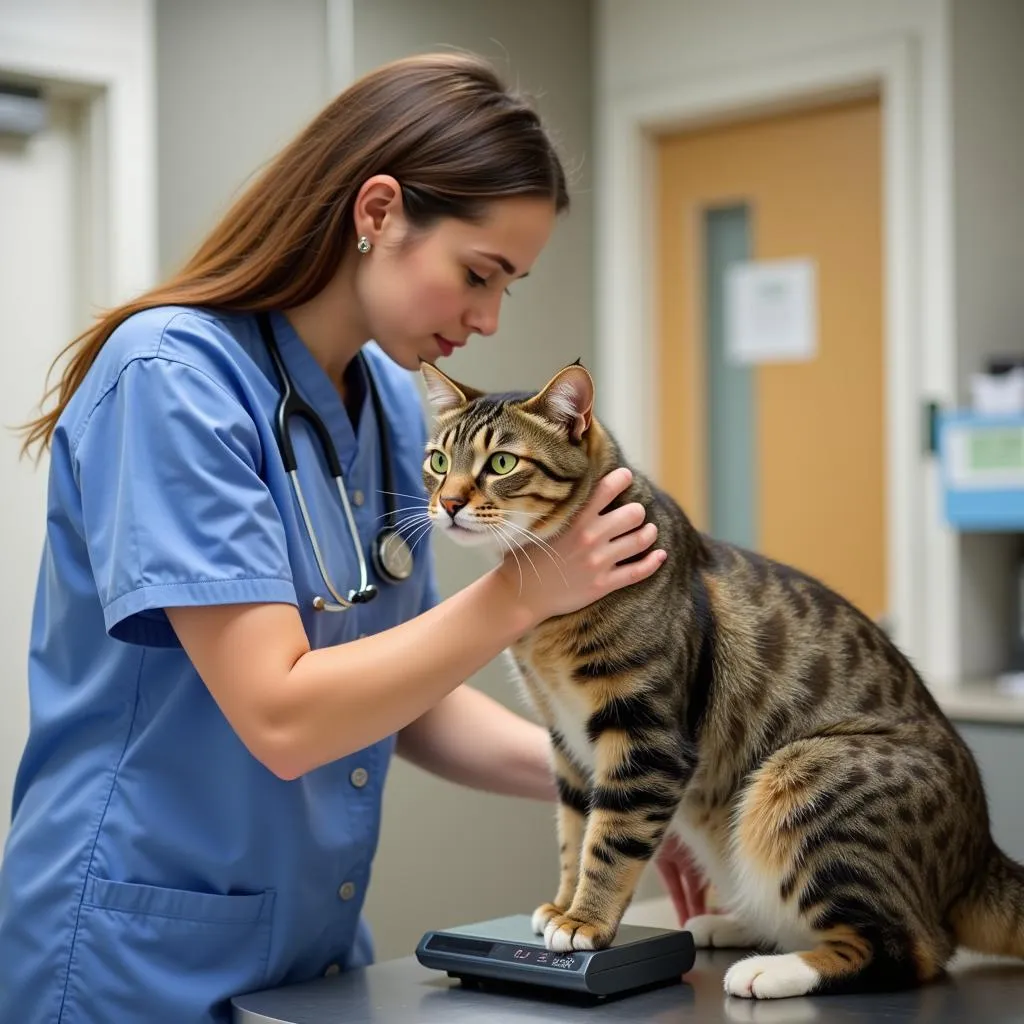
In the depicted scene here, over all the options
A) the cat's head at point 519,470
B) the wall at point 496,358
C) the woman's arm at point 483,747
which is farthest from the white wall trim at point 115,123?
the cat's head at point 519,470

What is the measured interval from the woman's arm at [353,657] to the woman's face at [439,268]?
13.2 inches

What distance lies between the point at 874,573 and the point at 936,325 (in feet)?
2.13

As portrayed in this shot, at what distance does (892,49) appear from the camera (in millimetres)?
3230

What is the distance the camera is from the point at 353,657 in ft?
4.06

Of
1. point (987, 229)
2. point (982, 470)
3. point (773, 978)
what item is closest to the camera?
point (773, 978)

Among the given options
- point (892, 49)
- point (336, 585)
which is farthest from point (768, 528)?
point (336, 585)

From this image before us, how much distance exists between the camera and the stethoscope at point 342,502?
139 centimetres

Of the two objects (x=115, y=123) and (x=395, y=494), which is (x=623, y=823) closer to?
(x=395, y=494)

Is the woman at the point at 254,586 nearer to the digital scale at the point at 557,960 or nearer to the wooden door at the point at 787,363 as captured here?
the digital scale at the point at 557,960

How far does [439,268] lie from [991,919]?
86 centimetres

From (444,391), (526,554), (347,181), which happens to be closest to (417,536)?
(444,391)

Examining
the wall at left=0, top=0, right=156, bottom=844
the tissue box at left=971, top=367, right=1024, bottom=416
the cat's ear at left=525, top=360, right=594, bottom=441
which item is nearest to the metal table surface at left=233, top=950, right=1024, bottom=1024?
the cat's ear at left=525, top=360, right=594, bottom=441

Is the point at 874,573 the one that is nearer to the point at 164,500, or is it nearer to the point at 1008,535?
the point at 1008,535

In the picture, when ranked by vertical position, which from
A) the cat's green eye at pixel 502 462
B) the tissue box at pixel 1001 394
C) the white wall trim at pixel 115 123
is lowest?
the cat's green eye at pixel 502 462
